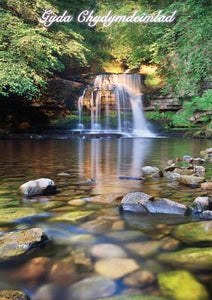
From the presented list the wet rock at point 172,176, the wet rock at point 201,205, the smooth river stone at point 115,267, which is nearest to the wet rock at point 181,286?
the smooth river stone at point 115,267

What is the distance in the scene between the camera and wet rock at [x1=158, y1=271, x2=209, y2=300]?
84.2 inches

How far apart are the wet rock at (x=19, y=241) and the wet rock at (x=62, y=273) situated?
37cm

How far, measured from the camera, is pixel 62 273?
247 centimetres

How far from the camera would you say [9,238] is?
290 cm

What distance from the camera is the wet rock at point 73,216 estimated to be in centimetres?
368

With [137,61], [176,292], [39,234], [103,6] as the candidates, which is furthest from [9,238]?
[103,6]

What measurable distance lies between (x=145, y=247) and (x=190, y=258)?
439mm

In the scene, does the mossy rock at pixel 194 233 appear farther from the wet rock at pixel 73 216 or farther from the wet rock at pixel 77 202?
the wet rock at pixel 77 202

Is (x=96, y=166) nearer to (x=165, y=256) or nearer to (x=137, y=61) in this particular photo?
(x=165, y=256)

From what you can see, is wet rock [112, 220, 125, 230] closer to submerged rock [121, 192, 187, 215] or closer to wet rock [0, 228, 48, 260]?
submerged rock [121, 192, 187, 215]

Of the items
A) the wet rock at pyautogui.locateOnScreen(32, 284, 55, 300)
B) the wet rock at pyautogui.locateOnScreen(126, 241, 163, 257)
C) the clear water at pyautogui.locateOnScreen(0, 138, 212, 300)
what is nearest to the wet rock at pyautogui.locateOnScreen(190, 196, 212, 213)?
the clear water at pyautogui.locateOnScreen(0, 138, 212, 300)

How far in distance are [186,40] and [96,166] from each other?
3.61 meters

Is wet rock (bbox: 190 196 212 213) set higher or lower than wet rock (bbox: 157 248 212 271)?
higher

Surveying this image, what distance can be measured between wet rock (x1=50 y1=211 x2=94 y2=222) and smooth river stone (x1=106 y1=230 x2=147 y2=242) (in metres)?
0.58
